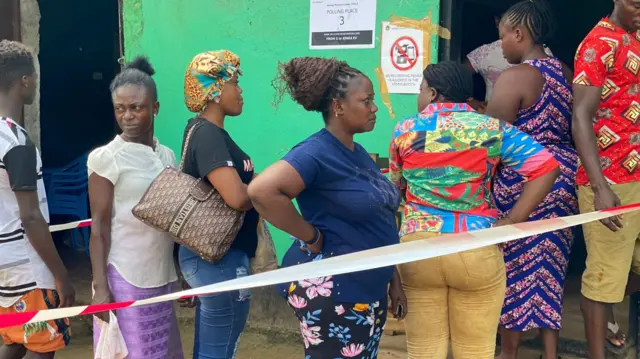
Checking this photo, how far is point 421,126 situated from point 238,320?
1159 millimetres

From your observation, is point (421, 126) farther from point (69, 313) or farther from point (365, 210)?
point (69, 313)

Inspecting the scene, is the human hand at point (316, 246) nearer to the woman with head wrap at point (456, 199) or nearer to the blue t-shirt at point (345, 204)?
the blue t-shirt at point (345, 204)

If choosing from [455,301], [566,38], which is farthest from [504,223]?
[566,38]

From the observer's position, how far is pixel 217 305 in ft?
9.48

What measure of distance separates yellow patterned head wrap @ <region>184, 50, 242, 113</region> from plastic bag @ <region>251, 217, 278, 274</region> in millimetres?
604

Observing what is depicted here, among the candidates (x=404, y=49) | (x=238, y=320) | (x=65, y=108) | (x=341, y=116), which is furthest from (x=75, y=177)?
(x=341, y=116)

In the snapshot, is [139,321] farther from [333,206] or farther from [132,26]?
[132,26]

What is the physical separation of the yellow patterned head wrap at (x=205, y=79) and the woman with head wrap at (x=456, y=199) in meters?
0.80

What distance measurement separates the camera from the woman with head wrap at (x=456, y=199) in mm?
2746

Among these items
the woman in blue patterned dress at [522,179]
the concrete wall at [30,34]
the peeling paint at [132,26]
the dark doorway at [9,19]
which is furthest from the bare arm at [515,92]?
the dark doorway at [9,19]

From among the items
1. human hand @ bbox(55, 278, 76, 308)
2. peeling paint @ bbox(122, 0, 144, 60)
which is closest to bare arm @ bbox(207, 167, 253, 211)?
human hand @ bbox(55, 278, 76, 308)

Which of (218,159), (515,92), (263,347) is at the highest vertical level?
(515,92)

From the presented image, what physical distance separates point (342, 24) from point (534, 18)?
1.46 metres

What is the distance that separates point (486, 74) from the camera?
4.40 m
